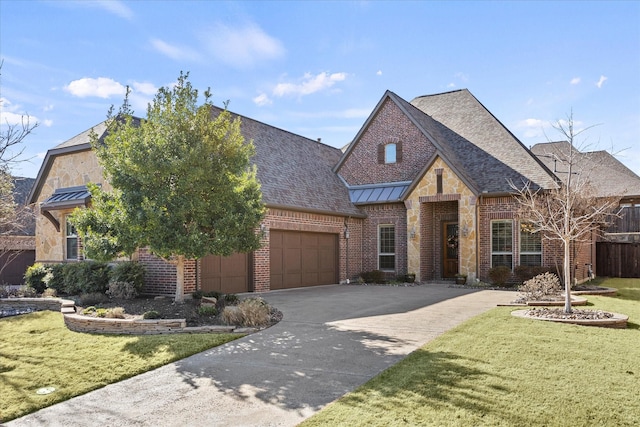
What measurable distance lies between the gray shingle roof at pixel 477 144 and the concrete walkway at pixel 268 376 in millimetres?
9328

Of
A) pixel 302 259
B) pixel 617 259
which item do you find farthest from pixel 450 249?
pixel 617 259


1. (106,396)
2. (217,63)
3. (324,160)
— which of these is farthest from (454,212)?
(106,396)

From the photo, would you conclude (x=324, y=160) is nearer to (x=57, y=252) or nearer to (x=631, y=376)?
(x=57, y=252)

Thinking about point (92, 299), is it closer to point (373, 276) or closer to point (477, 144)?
point (373, 276)

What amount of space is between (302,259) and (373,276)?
141 inches

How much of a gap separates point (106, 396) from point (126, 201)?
5.18 metres

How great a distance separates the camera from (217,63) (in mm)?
14008

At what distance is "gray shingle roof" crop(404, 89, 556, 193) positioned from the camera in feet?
61.3

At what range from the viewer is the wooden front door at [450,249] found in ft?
66.9

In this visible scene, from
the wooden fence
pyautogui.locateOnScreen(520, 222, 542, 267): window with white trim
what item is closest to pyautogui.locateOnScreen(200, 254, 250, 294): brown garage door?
pyautogui.locateOnScreen(520, 222, 542, 267): window with white trim

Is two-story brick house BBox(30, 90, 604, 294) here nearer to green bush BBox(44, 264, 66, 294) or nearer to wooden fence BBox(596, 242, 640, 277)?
green bush BBox(44, 264, 66, 294)

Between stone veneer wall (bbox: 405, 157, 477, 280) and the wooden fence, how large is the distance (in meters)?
10.0

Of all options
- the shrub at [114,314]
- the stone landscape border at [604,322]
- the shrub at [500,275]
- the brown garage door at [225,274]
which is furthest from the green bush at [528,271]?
the shrub at [114,314]

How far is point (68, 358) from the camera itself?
7.42m
